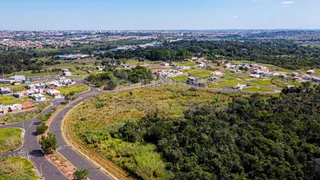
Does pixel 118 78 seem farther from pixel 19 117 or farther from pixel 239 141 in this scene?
pixel 239 141

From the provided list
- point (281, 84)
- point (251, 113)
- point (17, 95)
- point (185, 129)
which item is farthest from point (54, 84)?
point (281, 84)

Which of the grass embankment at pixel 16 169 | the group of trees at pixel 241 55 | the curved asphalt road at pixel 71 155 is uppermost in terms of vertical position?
the group of trees at pixel 241 55

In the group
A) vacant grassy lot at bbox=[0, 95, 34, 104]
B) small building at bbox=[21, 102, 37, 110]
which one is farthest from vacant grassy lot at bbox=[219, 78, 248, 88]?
vacant grassy lot at bbox=[0, 95, 34, 104]

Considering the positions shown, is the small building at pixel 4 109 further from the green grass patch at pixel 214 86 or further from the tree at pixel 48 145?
the green grass patch at pixel 214 86

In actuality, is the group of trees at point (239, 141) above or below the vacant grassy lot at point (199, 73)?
above

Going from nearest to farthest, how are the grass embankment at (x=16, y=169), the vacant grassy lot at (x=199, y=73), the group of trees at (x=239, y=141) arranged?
the group of trees at (x=239, y=141)
the grass embankment at (x=16, y=169)
the vacant grassy lot at (x=199, y=73)

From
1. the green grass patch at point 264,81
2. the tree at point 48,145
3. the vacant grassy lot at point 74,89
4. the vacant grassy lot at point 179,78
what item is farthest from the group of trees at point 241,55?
the tree at point 48,145

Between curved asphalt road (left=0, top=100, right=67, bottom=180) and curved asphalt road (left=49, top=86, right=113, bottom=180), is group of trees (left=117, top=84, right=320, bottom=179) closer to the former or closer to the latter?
curved asphalt road (left=49, top=86, right=113, bottom=180)
